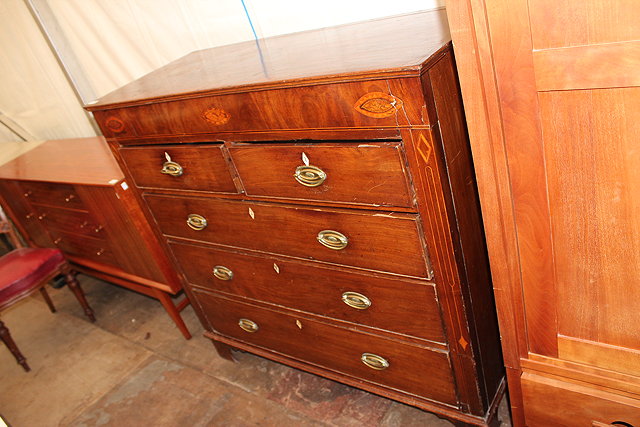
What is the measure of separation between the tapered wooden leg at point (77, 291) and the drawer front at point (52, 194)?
444 millimetres

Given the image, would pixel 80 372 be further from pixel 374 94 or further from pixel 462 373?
pixel 374 94

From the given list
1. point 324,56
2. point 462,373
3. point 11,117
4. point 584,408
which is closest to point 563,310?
point 584,408

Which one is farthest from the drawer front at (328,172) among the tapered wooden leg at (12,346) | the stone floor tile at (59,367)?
the tapered wooden leg at (12,346)

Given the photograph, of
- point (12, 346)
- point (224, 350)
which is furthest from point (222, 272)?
point (12, 346)

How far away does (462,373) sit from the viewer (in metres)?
1.50

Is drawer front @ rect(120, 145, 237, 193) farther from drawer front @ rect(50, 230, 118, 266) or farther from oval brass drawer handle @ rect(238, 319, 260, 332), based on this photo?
drawer front @ rect(50, 230, 118, 266)

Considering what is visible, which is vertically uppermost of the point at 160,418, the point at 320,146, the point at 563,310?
the point at 320,146

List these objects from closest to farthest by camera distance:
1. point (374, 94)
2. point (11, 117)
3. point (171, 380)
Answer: point (374, 94) < point (171, 380) < point (11, 117)

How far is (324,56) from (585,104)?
72 centimetres

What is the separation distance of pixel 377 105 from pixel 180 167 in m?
0.83

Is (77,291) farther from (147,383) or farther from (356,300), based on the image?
(356,300)

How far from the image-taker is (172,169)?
5.65ft

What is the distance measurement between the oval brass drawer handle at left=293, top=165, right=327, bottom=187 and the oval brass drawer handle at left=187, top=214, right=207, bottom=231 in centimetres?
55

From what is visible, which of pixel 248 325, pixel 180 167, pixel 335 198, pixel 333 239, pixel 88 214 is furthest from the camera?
pixel 88 214
